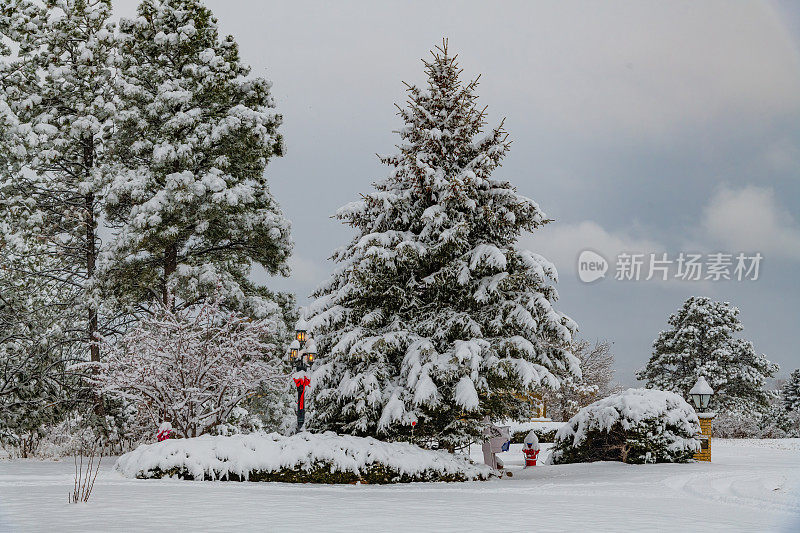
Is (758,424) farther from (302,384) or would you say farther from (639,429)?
(302,384)

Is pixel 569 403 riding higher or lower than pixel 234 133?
lower

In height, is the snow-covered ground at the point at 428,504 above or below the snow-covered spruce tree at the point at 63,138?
below

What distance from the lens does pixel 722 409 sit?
35688 millimetres

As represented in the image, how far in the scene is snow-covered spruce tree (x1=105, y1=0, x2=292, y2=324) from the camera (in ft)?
72.7

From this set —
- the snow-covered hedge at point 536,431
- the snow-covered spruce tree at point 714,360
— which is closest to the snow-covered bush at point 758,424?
the snow-covered spruce tree at point 714,360

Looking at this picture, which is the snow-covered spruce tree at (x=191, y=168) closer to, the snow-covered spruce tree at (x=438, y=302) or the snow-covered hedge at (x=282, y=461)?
the snow-covered spruce tree at (x=438, y=302)

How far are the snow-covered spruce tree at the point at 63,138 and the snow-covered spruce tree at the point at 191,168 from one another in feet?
2.81

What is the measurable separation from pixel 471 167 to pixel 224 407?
8088 mm

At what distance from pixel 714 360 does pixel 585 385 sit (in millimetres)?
6511

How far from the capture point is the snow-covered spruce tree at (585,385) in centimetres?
3831

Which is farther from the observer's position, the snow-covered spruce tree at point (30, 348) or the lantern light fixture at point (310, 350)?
the snow-covered spruce tree at point (30, 348)

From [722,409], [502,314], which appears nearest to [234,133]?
[502,314]

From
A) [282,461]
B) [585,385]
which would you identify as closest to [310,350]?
[282,461]

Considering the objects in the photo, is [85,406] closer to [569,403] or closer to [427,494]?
[427,494]
